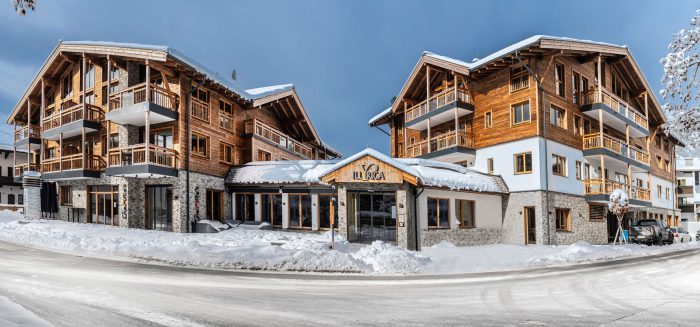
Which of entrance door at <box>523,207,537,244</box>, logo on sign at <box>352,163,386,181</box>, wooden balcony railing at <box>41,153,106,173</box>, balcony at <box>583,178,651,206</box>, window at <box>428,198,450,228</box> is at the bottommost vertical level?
entrance door at <box>523,207,537,244</box>

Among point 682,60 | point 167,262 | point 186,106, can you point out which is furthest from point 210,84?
point 682,60

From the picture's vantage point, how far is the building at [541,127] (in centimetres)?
2478

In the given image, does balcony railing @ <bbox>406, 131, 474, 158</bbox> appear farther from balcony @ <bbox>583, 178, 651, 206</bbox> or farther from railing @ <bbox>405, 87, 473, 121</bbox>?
balcony @ <bbox>583, 178, 651, 206</bbox>

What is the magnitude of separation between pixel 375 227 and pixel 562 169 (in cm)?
1361

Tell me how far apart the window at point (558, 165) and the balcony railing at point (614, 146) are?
117 inches

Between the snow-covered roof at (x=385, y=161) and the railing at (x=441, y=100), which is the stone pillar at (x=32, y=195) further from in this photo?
the railing at (x=441, y=100)

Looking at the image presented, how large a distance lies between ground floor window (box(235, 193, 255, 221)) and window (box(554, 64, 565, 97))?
20.3 metres

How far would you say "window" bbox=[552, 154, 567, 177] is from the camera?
25.5 meters

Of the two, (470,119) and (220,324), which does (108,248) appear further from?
(470,119)

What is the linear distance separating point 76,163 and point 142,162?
27.3ft

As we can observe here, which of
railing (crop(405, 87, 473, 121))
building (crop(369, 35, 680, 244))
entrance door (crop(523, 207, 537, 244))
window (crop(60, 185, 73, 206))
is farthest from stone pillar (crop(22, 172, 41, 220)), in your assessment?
entrance door (crop(523, 207, 537, 244))

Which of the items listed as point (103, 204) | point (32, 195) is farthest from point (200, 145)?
point (32, 195)

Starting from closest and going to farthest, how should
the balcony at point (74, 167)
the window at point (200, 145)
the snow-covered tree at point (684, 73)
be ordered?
the snow-covered tree at point (684, 73) < the window at point (200, 145) < the balcony at point (74, 167)

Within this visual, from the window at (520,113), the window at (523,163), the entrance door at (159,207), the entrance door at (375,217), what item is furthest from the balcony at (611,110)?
the entrance door at (159,207)
